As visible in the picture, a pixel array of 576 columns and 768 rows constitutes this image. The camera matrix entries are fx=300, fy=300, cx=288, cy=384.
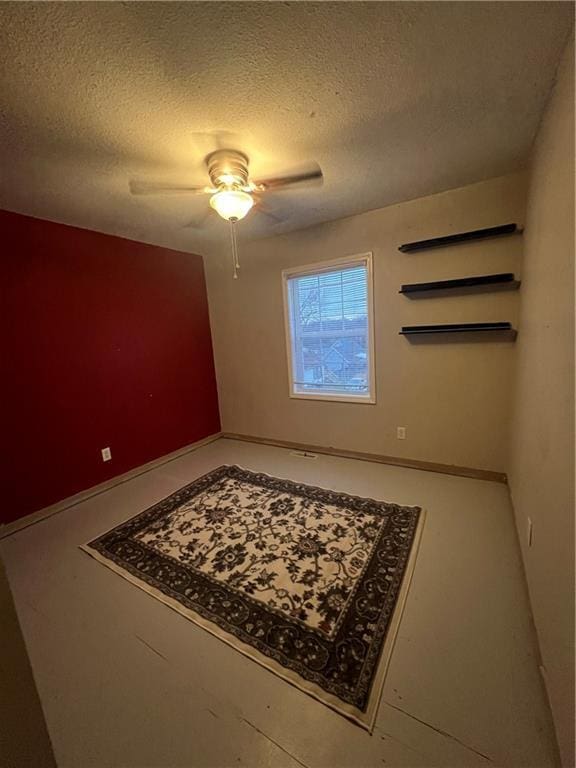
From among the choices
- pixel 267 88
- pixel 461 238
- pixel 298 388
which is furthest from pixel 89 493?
pixel 461 238

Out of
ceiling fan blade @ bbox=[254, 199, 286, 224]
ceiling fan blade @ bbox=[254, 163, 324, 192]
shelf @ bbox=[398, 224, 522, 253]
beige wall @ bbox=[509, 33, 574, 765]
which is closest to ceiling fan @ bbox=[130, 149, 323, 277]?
ceiling fan blade @ bbox=[254, 163, 324, 192]

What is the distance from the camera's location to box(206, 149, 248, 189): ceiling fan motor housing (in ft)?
5.59

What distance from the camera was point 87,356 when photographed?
2.69 metres

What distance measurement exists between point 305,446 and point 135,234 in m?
2.78

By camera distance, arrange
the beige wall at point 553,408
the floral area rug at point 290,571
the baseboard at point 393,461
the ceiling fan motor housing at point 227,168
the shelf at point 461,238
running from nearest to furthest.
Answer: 1. the beige wall at point 553,408
2. the floral area rug at point 290,571
3. the ceiling fan motor housing at point 227,168
4. the shelf at point 461,238
5. the baseboard at point 393,461

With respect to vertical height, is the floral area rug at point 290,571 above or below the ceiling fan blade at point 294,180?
below

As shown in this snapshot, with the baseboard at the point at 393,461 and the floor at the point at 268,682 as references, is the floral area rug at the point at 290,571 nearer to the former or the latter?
the floor at the point at 268,682

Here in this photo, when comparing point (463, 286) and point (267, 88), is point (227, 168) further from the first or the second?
point (463, 286)

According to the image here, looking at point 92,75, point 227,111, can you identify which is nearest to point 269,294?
point 227,111

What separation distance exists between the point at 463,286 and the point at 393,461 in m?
1.68

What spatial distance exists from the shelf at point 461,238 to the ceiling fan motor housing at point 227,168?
1490 millimetres

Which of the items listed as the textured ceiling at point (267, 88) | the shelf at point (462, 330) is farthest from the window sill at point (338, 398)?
the textured ceiling at point (267, 88)

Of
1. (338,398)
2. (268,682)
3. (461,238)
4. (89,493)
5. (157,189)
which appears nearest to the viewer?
(268,682)

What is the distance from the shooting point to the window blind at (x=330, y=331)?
2.97m
